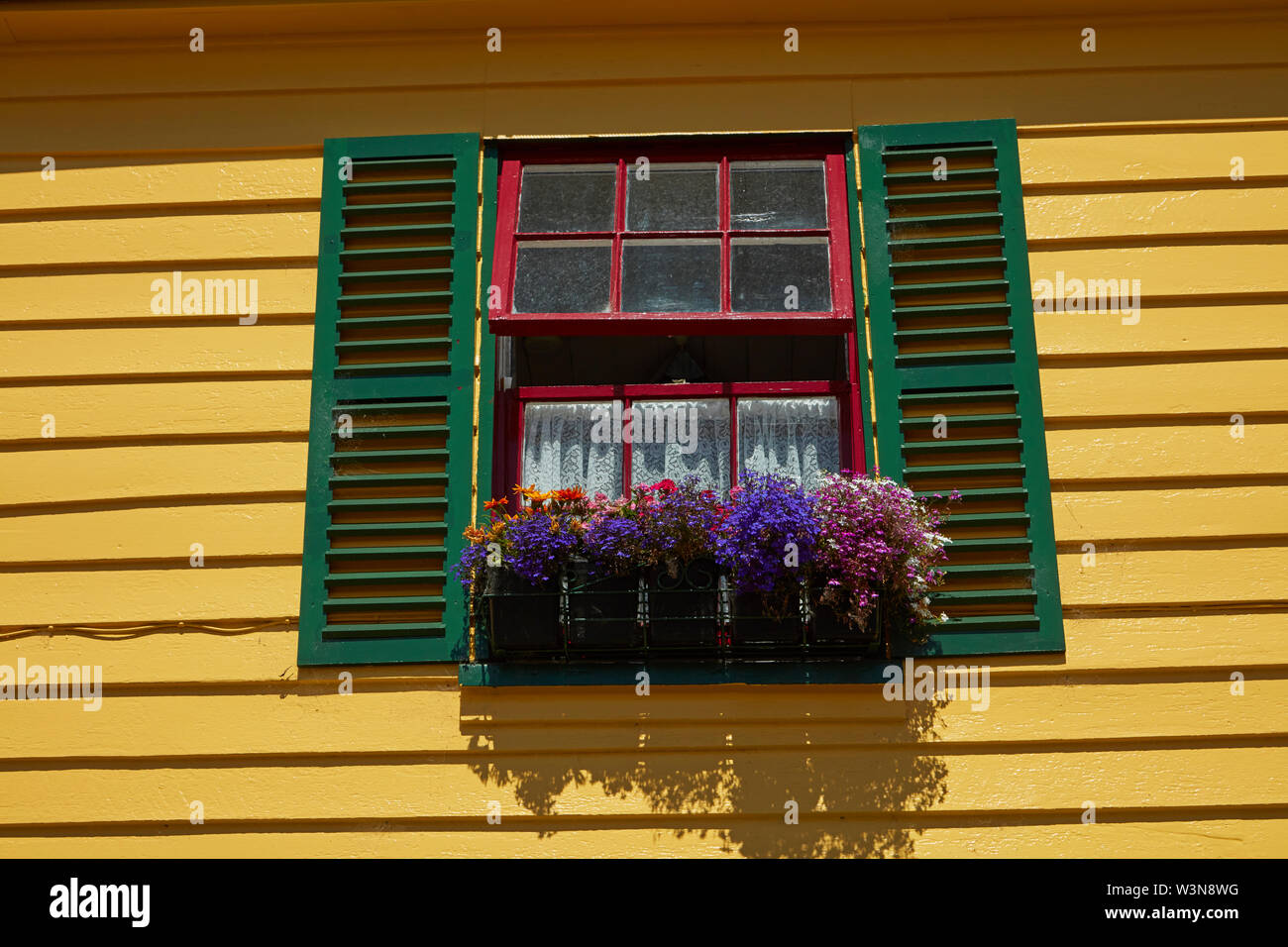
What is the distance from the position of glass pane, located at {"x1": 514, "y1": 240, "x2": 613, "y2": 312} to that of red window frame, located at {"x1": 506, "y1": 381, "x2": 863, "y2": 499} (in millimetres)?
376

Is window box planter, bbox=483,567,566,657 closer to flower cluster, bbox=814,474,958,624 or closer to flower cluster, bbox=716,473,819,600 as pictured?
flower cluster, bbox=716,473,819,600

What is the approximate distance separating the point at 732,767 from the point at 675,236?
2342 millimetres

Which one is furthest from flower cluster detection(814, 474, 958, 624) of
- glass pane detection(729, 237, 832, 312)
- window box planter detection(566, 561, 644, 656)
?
glass pane detection(729, 237, 832, 312)

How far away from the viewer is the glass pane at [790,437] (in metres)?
5.84

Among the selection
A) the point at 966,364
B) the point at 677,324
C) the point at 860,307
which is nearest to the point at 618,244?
the point at 677,324

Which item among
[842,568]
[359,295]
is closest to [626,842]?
[842,568]

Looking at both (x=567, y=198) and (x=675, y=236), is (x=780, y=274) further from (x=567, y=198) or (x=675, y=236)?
(x=567, y=198)

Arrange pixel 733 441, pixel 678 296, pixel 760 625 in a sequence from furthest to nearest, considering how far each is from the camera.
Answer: pixel 678 296, pixel 733 441, pixel 760 625

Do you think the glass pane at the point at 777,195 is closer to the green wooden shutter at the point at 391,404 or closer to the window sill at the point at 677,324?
the window sill at the point at 677,324

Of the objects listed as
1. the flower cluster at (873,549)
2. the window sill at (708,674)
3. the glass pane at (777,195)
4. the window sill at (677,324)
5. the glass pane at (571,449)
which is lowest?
the window sill at (708,674)

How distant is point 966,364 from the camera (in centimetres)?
591

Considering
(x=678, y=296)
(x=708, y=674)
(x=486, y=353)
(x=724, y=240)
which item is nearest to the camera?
(x=708, y=674)

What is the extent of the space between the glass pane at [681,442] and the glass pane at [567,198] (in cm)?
93

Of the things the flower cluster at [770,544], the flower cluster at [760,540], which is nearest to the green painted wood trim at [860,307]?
the flower cluster at [760,540]
